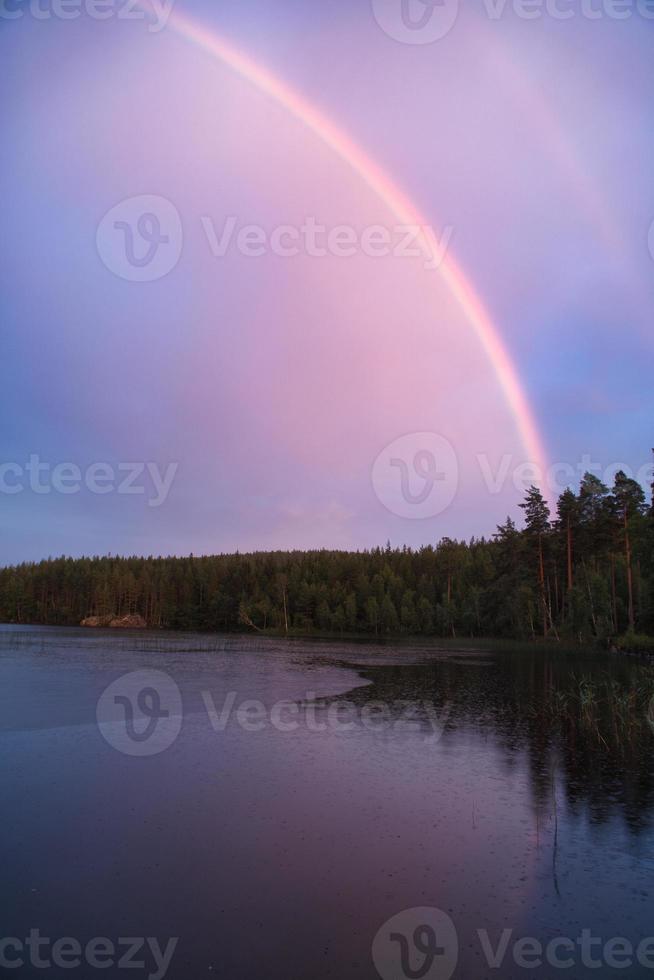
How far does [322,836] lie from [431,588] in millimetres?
121816

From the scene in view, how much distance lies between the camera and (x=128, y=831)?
44.5ft

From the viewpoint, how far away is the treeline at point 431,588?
6850cm

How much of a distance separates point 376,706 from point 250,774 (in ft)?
45.1

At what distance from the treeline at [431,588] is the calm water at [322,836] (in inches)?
1660

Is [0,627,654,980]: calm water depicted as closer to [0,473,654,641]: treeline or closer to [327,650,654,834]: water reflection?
[327,650,654,834]: water reflection

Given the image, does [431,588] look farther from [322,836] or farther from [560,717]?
[322,836]

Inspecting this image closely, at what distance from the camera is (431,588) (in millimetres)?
133125

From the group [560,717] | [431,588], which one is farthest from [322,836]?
[431,588]

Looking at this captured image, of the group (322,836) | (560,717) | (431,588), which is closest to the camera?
(322,836)

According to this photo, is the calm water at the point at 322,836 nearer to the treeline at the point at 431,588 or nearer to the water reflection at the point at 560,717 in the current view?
the water reflection at the point at 560,717

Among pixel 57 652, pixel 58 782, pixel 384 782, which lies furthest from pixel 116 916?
pixel 57 652

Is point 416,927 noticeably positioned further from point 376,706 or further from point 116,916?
point 376,706

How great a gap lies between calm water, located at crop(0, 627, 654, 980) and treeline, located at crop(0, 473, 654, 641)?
42171mm

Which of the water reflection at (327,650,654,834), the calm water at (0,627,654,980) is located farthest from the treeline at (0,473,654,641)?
the calm water at (0,627,654,980)
